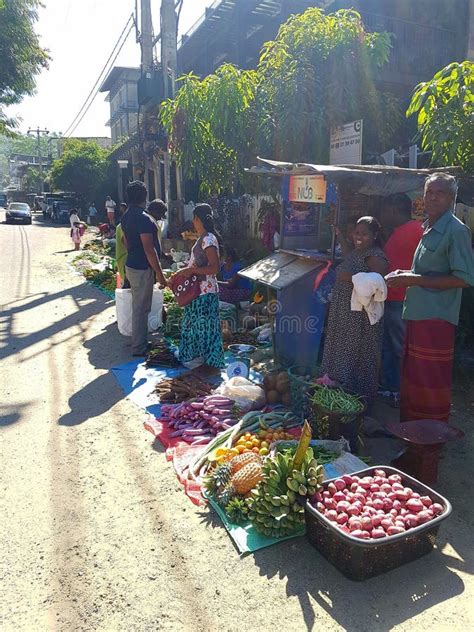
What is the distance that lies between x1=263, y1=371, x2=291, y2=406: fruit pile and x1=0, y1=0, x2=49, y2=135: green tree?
723 inches

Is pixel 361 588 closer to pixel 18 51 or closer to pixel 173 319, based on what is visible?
pixel 173 319

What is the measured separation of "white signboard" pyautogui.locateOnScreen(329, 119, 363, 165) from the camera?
623 centimetres

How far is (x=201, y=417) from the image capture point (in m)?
4.49

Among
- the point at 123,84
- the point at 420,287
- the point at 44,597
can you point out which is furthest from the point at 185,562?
the point at 123,84

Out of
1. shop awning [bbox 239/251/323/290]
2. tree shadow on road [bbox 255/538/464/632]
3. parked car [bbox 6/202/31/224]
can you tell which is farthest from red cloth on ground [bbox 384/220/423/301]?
parked car [bbox 6/202/31/224]

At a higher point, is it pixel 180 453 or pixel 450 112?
pixel 450 112

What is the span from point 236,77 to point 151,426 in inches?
206

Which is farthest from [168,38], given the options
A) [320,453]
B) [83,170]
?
[83,170]

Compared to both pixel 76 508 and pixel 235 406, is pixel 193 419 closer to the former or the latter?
pixel 235 406

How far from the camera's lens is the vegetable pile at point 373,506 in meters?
2.62

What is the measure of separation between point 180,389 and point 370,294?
2130 millimetres

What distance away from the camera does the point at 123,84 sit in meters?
39.4

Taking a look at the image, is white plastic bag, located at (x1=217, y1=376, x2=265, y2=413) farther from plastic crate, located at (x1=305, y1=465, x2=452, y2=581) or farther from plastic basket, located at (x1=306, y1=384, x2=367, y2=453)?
plastic crate, located at (x1=305, y1=465, x2=452, y2=581)

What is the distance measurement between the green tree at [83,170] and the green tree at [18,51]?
1511cm
